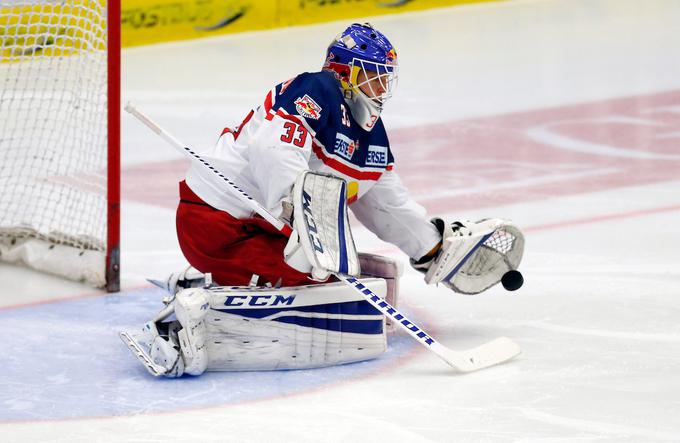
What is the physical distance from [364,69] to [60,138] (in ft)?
5.75

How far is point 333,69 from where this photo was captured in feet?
11.4

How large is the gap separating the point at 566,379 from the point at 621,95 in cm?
420

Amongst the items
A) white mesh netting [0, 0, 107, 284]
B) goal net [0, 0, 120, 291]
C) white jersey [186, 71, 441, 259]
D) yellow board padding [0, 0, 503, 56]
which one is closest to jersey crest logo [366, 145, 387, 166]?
white jersey [186, 71, 441, 259]

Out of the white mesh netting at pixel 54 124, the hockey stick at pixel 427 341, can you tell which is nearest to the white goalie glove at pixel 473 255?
the hockey stick at pixel 427 341

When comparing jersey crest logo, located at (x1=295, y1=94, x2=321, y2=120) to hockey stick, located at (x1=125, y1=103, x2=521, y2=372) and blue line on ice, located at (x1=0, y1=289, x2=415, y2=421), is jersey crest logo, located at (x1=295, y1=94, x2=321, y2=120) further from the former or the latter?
blue line on ice, located at (x1=0, y1=289, x2=415, y2=421)

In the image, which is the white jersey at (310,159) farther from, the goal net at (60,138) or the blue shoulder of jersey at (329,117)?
the goal net at (60,138)

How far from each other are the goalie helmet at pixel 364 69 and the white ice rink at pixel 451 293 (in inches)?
25.9

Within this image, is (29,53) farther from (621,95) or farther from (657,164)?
(621,95)

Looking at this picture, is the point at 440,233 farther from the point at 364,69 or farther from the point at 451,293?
the point at 364,69

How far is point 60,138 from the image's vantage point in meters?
4.79

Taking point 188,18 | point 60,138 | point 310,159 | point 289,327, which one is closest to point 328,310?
point 289,327

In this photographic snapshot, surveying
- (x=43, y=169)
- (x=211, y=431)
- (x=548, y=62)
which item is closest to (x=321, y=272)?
(x=211, y=431)

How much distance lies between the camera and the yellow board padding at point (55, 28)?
14.6 feet

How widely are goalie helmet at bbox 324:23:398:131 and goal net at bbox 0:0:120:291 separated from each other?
→ 3.15 feet
